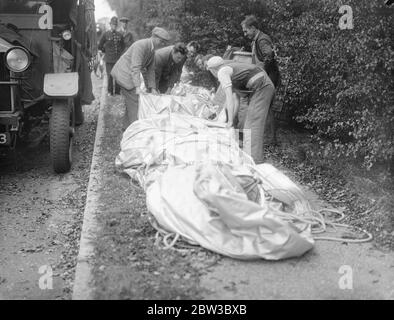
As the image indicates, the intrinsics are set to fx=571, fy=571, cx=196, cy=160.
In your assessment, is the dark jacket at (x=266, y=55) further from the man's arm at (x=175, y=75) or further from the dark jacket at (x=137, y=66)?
the dark jacket at (x=137, y=66)

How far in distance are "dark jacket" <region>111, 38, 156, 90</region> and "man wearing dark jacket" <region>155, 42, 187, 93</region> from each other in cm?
32

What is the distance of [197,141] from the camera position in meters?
5.97

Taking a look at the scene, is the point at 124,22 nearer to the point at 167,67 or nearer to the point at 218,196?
the point at 167,67

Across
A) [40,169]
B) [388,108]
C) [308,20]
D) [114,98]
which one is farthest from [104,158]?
[114,98]

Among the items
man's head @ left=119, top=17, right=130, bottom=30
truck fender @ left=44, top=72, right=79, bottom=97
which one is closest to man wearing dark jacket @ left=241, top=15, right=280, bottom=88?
truck fender @ left=44, top=72, right=79, bottom=97

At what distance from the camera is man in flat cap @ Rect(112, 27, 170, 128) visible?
8078 millimetres

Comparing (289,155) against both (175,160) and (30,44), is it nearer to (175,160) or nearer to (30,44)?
(175,160)

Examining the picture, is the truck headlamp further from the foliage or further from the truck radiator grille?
the foliage

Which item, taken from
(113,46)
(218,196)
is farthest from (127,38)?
(218,196)

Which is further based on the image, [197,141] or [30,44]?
[30,44]

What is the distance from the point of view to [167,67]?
8906 millimetres

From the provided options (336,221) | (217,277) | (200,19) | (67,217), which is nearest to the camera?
(217,277)

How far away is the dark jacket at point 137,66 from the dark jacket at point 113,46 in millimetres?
4637

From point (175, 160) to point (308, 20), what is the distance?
3067 mm
